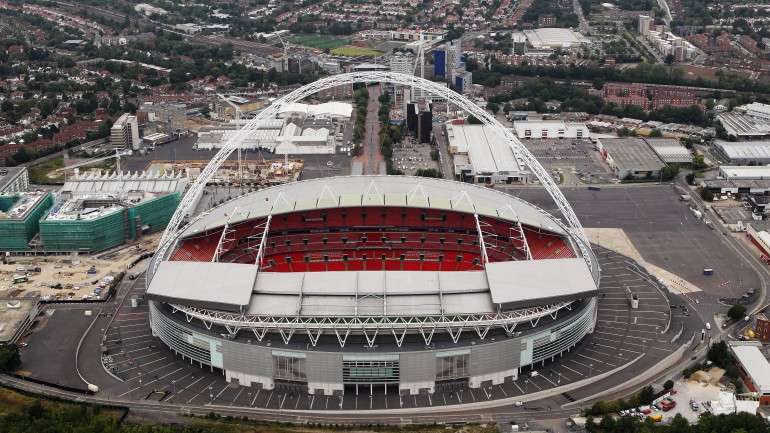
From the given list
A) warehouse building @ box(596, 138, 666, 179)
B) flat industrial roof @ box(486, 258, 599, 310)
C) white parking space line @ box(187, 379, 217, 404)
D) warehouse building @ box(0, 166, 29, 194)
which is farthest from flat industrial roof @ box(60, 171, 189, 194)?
warehouse building @ box(596, 138, 666, 179)

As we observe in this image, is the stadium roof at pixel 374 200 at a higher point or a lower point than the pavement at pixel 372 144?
higher

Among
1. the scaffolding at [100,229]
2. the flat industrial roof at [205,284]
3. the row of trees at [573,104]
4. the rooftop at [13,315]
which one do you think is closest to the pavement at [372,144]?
the row of trees at [573,104]

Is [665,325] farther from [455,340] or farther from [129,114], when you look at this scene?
[129,114]

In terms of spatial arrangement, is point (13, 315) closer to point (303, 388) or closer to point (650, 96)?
point (303, 388)

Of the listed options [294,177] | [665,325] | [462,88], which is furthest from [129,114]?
[665,325]

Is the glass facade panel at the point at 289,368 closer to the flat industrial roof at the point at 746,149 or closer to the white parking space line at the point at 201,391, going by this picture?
the white parking space line at the point at 201,391

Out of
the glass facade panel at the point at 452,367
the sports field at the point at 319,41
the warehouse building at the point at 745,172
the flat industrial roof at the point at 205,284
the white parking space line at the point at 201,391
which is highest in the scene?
the sports field at the point at 319,41
